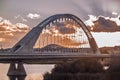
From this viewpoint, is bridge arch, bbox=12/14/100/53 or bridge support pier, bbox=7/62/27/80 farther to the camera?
bridge arch, bbox=12/14/100/53

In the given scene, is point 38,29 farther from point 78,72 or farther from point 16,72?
point 78,72

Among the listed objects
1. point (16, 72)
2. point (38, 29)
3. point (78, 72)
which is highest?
point (38, 29)

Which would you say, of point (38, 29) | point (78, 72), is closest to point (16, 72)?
point (38, 29)

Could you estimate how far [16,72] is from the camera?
322 ft

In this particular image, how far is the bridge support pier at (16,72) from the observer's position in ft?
313

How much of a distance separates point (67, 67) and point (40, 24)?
170 feet

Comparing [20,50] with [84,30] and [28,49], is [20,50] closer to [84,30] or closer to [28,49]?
[28,49]

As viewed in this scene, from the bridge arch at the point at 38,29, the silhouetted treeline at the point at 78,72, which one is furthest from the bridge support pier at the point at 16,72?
the silhouetted treeline at the point at 78,72

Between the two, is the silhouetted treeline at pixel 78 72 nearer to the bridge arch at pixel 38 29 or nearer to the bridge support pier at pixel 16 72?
the bridge support pier at pixel 16 72

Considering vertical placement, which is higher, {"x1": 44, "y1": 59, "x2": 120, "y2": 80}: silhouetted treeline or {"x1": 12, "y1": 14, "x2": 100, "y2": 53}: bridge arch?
{"x1": 12, "y1": 14, "x2": 100, "y2": 53}: bridge arch

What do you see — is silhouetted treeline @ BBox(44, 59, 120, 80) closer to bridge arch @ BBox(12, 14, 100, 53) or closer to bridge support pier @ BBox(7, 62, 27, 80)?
bridge support pier @ BBox(7, 62, 27, 80)

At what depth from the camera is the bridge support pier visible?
95.5 m

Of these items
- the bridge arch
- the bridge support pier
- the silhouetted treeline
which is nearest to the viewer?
the silhouetted treeline

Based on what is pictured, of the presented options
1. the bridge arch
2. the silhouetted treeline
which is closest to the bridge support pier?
the bridge arch
